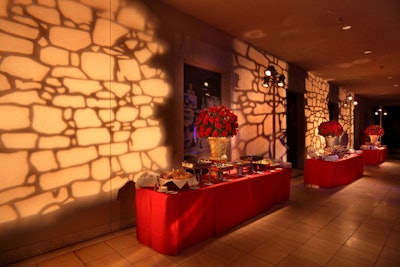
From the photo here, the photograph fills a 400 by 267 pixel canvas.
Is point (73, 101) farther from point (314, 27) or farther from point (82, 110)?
point (314, 27)

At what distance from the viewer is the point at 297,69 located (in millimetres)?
8039

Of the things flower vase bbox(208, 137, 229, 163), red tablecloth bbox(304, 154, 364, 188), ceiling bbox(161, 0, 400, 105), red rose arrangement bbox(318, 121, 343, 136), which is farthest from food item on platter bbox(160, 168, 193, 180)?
red rose arrangement bbox(318, 121, 343, 136)

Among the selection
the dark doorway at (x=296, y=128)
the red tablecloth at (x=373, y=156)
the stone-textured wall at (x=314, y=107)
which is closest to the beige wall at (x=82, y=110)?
the dark doorway at (x=296, y=128)

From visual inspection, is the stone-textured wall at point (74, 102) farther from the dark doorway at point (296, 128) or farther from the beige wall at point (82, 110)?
the dark doorway at point (296, 128)

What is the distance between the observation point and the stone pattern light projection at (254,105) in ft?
18.4

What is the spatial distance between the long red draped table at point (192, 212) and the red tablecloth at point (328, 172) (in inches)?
109

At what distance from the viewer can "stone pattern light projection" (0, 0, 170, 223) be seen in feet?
8.70

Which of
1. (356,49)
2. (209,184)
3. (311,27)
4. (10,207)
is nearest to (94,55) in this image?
(10,207)

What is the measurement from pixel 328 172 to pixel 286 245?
347 centimetres

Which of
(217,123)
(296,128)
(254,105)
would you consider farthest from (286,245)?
(296,128)

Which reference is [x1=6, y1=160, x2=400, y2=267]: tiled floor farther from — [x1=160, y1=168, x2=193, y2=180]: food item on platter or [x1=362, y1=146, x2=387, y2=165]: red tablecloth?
[x1=362, y1=146, x2=387, y2=165]: red tablecloth

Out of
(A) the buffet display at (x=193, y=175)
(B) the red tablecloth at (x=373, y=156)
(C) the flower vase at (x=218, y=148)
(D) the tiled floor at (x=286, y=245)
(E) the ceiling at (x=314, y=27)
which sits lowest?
(D) the tiled floor at (x=286, y=245)

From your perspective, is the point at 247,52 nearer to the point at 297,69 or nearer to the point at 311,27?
the point at 311,27

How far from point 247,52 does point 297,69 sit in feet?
9.85
